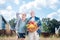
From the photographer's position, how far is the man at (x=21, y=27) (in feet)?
7.92

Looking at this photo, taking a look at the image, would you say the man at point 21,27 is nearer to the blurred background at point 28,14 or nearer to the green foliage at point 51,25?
the blurred background at point 28,14

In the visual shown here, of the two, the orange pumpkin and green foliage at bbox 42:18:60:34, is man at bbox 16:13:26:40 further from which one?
green foliage at bbox 42:18:60:34

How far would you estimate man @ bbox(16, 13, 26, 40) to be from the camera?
95.1 inches

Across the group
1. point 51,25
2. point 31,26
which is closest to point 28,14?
point 31,26

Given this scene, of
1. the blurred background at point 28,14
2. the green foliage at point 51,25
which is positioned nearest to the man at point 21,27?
the blurred background at point 28,14

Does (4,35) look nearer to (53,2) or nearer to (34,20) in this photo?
(34,20)

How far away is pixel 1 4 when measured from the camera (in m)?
2.45

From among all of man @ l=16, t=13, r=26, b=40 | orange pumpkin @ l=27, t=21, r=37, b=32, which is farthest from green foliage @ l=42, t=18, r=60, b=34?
man @ l=16, t=13, r=26, b=40

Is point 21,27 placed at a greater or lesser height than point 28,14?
lesser

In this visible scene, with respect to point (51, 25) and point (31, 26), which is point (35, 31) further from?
point (51, 25)

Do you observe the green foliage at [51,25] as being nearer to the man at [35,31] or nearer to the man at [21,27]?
the man at [35,31]

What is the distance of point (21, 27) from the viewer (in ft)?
7.98

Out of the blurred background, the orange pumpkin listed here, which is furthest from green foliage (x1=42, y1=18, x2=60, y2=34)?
the orange pumpkin

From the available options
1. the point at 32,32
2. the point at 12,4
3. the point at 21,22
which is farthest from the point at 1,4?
the point at 32,32
